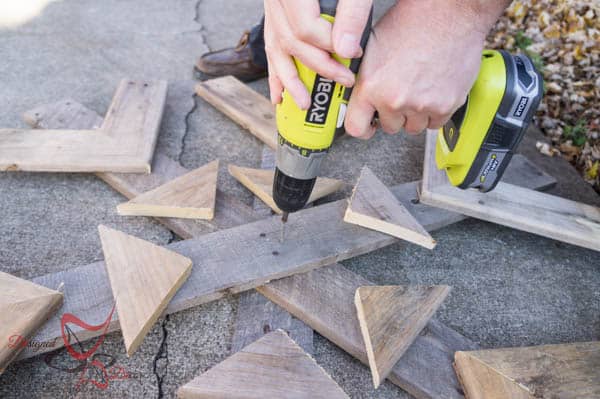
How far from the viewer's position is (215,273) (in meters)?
1.52

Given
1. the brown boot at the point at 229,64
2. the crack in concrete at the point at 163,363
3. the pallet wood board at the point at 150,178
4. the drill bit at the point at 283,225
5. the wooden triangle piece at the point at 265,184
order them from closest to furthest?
the crack in concrete at the point at 163,363 → the drill bit at the point at 283,225 → the pallet wood board at the point at 150,178 → the wooden triangle piece at the point at 265,184 → the brown boot at the point at 229,64

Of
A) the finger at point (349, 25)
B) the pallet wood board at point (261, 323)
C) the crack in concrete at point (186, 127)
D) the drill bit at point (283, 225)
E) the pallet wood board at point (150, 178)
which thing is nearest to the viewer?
the finger at point (349, 25)

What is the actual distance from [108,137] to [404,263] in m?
1.49

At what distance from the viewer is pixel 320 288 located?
5.14ft

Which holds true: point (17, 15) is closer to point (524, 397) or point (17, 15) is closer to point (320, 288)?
point (320, 288)

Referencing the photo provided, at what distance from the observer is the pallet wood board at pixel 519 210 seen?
1859mm

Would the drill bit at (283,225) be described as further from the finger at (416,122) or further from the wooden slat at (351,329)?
the finger at (416,122)

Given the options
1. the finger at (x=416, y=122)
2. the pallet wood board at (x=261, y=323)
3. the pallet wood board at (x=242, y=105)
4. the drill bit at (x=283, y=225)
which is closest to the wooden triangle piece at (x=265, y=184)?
the drill bit at (x=283, y=225)

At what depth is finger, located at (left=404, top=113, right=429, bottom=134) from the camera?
1.38 metres

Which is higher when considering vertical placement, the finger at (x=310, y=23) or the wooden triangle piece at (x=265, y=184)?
the finger at (x=310, y=23)

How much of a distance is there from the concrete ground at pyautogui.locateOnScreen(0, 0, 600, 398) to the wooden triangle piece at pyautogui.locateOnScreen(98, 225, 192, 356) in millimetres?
162

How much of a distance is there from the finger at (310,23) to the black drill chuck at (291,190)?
0.45 m

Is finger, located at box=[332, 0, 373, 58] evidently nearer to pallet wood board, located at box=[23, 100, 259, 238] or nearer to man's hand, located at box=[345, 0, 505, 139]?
man's hand, located at box=[345, 0, 505, 139]

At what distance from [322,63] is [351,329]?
869 mm
